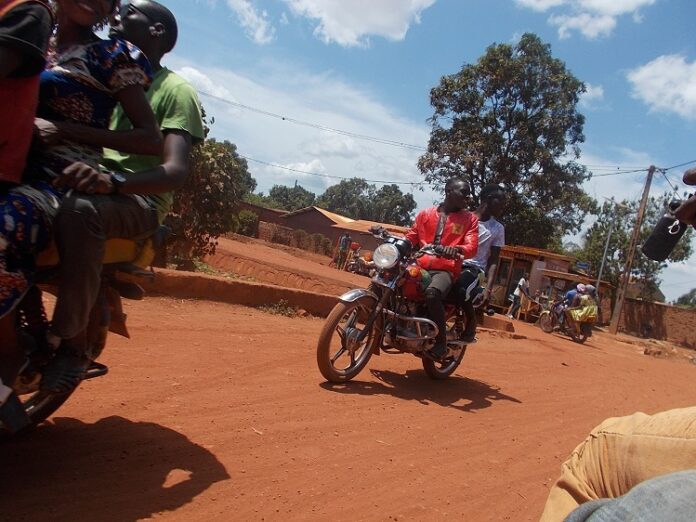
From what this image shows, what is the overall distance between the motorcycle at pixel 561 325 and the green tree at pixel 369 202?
52.3 meters

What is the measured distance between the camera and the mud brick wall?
104 ft

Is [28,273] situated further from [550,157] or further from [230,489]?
[550,157]

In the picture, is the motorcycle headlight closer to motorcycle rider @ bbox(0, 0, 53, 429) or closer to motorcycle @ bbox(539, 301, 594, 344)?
motorcycle rider @ bbox(0, 0, 53, 429)

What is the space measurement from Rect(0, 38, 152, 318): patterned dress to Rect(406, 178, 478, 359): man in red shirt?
11.3 feet

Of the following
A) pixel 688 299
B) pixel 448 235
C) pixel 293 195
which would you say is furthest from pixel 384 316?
pixel 293 195

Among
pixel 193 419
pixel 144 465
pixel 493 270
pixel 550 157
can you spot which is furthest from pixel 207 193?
pixel 550 157

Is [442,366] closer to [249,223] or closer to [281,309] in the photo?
[281,309]

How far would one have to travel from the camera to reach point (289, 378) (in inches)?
185

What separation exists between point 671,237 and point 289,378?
3.33 metres

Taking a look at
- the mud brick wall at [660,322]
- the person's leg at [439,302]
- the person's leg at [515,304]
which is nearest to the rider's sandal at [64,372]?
the person's leg at [439,302]

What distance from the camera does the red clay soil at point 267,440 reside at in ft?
8.28

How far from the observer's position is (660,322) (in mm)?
32469

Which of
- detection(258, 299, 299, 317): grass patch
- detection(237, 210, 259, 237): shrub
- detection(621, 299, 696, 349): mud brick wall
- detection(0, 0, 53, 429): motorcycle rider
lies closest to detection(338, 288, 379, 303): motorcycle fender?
detection(258, 299, 299, 317): grass patch

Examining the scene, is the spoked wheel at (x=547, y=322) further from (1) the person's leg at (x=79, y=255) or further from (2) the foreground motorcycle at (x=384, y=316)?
(1) the person's leg at (x=79, y=255)
